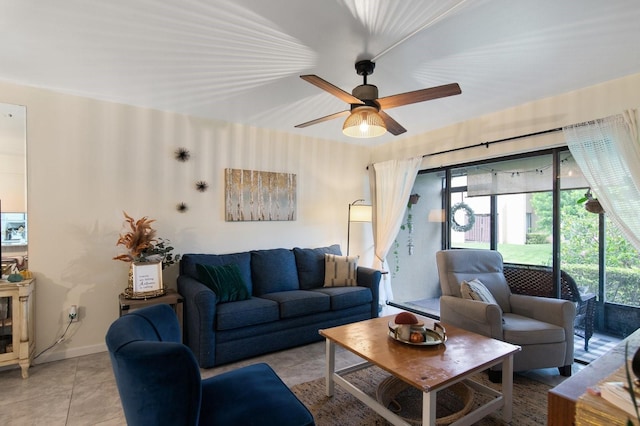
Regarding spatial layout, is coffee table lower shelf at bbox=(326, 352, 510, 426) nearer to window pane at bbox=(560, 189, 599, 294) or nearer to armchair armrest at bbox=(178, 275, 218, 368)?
armchair armrest at bbox=(178, 275, 218, 368)

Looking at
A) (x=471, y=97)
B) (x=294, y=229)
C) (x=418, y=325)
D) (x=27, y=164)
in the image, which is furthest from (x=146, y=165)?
(x=471, y=97)

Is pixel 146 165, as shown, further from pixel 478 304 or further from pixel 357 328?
pixel 478 304

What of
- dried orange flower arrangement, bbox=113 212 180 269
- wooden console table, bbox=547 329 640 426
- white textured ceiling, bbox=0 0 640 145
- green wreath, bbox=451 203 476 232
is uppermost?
white textured ceiling, bbox=0 0 640 145

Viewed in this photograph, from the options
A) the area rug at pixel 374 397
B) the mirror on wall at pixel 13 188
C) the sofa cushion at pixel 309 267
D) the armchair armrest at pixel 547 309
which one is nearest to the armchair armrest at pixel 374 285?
the sofa cushion at pixel 309 267

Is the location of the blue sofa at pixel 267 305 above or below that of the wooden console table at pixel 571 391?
A: below

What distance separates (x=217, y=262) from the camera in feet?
11.0

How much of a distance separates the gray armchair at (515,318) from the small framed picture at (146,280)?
2657mm

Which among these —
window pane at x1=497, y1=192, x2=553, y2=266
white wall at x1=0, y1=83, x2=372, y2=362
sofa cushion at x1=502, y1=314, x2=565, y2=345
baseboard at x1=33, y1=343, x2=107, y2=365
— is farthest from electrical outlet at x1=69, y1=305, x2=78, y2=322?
window pane at x1=497, y1=192, x2=553, y2=266

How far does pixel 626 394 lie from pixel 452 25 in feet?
6.34

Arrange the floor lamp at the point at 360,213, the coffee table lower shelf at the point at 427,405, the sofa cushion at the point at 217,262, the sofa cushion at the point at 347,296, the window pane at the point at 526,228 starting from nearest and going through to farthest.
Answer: the coffee table lower shelf at the point at 427,405, the window pane at the point at 526,228, the sofa cushion at the point at 217,262, the sofa cushion at the point at 347,296, the floor lamp at the point at 360,213

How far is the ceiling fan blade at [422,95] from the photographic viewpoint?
1.92 metres

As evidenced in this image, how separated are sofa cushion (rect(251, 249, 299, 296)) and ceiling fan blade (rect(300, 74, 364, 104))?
2132 millimetres

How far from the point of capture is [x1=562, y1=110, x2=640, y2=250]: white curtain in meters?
2.45

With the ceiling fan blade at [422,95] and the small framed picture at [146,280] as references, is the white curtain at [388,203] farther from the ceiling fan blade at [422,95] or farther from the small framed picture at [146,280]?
the small framed picture at [146,280]
